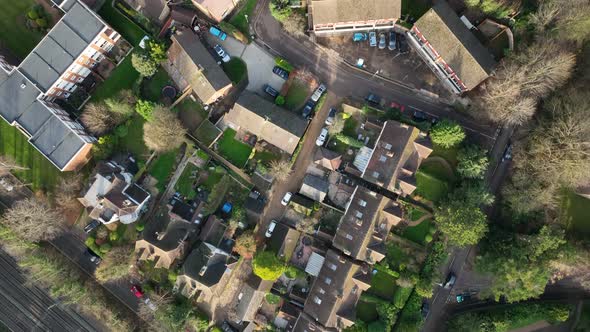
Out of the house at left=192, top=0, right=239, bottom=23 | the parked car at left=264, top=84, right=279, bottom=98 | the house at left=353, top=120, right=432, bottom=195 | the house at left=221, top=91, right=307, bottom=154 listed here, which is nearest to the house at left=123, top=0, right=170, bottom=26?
the house at left=192, top=0, right=239, bottom=23

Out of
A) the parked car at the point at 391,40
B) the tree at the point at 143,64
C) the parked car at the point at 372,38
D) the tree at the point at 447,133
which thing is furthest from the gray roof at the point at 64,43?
the tree at the point at 447,133

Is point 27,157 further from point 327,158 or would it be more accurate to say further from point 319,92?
point 327,158

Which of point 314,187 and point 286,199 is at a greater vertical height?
point 314,187

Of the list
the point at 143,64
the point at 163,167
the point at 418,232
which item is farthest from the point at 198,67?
the point at 418,232

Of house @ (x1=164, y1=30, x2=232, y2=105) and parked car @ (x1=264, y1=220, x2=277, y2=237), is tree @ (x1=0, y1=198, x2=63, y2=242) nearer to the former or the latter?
house @ (x1=164, y1=30, x2=232, y2=105)

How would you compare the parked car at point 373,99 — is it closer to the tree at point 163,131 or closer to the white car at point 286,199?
the white car at point 286,199

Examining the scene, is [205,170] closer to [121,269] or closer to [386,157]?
[121,269]
